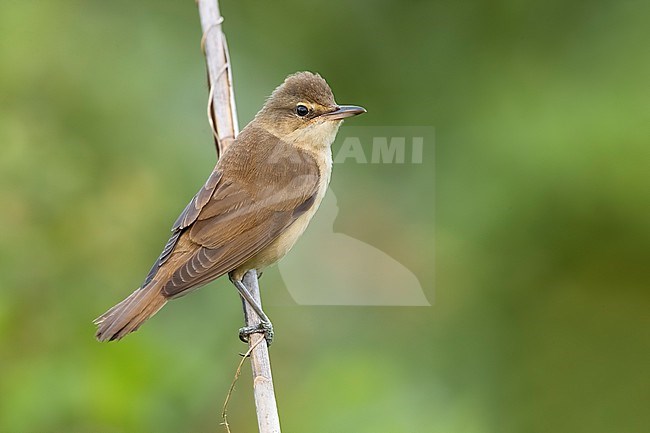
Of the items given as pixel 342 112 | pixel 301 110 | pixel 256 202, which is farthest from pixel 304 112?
pixel 256 202

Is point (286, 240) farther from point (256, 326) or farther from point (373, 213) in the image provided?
point (373, 213)

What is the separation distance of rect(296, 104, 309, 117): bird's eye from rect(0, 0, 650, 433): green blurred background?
503mm

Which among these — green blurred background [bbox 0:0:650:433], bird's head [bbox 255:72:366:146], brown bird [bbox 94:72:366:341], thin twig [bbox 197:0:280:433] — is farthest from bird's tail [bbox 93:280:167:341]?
bird's head [bbox 255:72:366:146]

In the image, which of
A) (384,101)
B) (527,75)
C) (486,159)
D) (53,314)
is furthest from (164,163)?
(527,75)

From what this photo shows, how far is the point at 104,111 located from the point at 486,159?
71.4 inches

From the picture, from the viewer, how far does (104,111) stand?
4145mm

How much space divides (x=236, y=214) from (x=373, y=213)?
0.98 meters

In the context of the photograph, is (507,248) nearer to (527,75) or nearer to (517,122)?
(517,122)

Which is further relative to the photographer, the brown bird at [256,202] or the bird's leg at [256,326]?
the bird's leg at [256,326]

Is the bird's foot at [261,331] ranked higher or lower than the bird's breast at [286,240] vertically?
lower

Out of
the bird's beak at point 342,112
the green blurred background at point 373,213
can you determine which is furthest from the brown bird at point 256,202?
the green blurred background at point 373,213

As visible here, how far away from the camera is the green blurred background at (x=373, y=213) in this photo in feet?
10.8

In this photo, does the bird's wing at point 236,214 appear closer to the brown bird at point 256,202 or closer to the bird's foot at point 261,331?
the brown bird at point 256,202

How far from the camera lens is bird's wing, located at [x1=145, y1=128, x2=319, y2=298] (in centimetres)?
313
